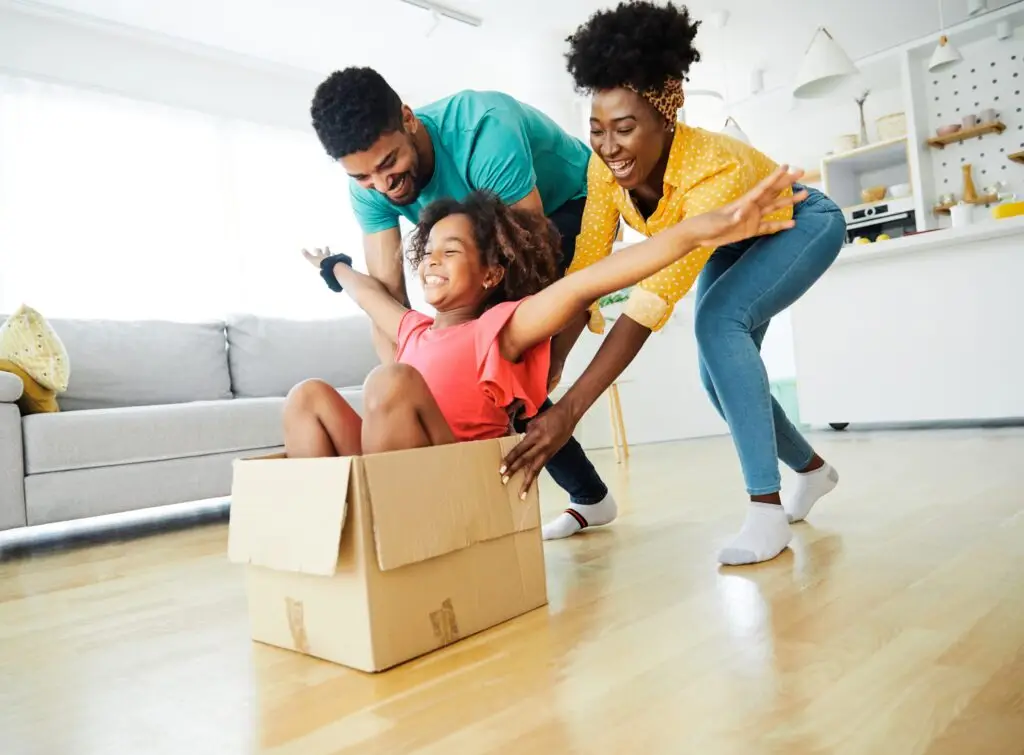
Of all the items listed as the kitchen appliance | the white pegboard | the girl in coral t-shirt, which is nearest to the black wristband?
the girl in coral t-shirt

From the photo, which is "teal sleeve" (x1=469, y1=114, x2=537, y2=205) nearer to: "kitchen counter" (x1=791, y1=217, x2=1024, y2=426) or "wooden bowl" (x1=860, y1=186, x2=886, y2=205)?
"kitchen counter" (x1=791, y1=217, x2=1024, y2=426)

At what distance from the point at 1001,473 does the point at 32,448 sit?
9.60 ft

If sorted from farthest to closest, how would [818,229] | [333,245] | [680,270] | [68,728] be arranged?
[333,245], [818,229], [680,270], [68,728]

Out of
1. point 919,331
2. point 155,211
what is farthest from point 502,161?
point 155,211

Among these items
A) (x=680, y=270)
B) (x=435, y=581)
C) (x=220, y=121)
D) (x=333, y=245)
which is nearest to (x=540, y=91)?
(x=333, y=245)

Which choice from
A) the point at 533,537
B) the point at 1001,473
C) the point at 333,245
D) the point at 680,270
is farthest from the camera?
the point at 333,245

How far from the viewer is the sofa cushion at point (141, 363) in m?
3.13

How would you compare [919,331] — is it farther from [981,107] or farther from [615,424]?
[981,107]

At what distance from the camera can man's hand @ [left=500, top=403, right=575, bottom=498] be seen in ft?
3.80

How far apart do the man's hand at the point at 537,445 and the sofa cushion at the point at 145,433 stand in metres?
1.87

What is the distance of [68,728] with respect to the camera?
856 mm

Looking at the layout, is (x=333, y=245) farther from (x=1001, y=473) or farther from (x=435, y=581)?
(x=435, y=581)

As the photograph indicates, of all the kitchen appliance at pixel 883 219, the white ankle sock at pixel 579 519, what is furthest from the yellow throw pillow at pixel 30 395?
the kitchen appliance at pixel 883 219

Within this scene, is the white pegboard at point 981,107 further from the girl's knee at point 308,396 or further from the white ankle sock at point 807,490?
the girl's knee at point 308,396
